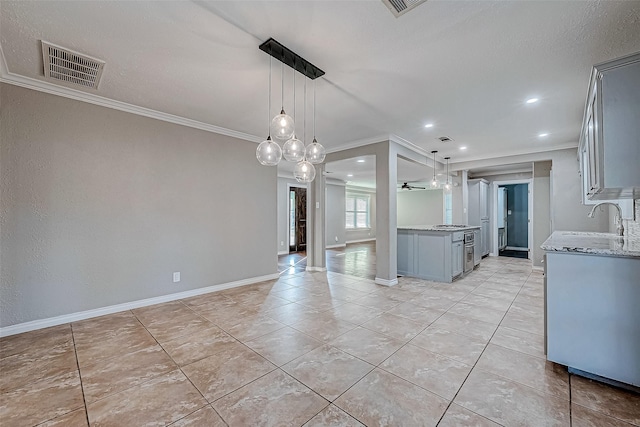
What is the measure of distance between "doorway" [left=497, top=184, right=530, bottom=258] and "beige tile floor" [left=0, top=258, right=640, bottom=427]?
24.6 feet

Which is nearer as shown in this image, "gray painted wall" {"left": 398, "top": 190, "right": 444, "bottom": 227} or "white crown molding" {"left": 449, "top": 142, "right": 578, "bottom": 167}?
"white crown molding" {"left": 449, "top": 142, "right": 578, "bottom": 167}

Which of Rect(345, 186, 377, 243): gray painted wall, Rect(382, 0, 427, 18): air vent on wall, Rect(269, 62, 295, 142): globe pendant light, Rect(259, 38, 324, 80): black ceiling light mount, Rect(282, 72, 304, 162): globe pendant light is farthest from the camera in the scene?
Rect(345, 186, 377, 243): gray painted wall

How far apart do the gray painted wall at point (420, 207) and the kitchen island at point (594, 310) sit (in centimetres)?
862

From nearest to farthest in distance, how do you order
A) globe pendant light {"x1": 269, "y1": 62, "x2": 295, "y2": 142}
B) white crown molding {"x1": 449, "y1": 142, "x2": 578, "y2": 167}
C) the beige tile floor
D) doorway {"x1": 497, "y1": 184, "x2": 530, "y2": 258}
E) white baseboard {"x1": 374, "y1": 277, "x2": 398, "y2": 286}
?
1. the beige tile floor
2. globe pendant light {"x1": 269, "y1": 62, "x2": 295, "y2": 142}
3. white baseboard {"x1": 374, "y1": 277, "x2": 398, "y2": 286}
4. white crown molding {"x1": 449, "y1": 142, "x2": 578, "y2": 167}
5. doorway {"x1": 497, "y1": 184, "x2": 530, "y2": 258}

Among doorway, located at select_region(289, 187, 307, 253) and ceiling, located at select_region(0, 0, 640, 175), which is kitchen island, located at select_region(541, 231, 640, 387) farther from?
doorway, located at select_region(289, 187, 307, 253)

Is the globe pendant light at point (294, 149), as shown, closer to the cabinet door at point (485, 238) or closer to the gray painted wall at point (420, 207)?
the cabinet door at point (485, 238)

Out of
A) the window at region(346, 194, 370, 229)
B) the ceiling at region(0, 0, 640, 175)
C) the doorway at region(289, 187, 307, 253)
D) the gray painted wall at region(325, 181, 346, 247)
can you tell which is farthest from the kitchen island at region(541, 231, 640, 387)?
the window at region(346, 194, 370, 229)

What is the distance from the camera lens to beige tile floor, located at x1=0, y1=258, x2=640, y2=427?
5.08ft

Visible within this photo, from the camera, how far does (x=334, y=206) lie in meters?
9.71

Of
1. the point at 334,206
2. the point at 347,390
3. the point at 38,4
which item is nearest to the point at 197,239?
the point at 38,4

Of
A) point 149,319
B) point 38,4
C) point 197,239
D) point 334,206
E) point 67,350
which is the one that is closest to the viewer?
point 38,4

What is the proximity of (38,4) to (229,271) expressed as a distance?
136 inches

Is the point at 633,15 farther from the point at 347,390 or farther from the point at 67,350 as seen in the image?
the point at 67,350

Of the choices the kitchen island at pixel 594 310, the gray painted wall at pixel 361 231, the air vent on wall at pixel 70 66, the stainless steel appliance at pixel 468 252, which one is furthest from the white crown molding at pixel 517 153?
the air vent on wall at pixel 70 66
